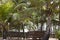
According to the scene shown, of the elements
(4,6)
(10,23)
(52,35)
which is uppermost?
(4,6)

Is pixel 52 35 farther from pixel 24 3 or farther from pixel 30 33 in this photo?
pixel 24 3

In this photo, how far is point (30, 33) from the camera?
1588 centimetres

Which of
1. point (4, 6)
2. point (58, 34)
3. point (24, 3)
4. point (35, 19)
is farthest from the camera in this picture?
point (35, 19)

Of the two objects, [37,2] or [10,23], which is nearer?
[37,2]

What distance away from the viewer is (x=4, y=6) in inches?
492

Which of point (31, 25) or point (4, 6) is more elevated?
point (4, 6)

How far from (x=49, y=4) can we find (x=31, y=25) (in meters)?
3.49

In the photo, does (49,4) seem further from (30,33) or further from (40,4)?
(30,33)

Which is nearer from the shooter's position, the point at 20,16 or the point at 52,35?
the point at 20,16

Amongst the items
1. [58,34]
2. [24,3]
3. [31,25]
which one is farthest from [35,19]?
[58,34]

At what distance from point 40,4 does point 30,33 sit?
3908mm

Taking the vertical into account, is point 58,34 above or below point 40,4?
below

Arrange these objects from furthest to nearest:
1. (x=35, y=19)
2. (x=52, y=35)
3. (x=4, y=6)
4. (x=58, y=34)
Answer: (x=52, y=35) < (x=35, y=19) < (x=58, y=34) < (x=4, y=6)

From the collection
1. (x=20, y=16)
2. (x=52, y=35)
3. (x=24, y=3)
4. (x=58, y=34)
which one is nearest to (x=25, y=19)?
(x=20, y=16)
